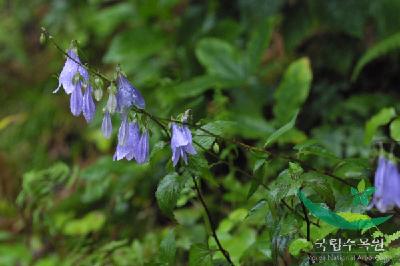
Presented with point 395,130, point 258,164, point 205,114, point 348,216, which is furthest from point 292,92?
point 348,216

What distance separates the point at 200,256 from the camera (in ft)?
6.20

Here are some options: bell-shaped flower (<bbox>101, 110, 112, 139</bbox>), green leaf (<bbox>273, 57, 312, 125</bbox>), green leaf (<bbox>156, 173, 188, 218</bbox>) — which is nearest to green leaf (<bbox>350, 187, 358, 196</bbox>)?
green leaf (<bbox>156, 173, 188, 218</bbox>)

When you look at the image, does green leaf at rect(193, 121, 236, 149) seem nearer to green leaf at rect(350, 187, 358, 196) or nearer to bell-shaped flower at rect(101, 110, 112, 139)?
bell-shaped flower at rect(101, 110, 112, 139)

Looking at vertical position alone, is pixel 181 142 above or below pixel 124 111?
below

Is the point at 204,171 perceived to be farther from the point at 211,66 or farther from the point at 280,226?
the point at 211,66

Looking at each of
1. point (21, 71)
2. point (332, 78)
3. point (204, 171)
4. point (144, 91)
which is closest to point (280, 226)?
point (204, 171)

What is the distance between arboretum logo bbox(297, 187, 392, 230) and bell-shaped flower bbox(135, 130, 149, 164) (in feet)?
1.47

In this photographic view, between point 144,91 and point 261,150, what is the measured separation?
5.87 ft

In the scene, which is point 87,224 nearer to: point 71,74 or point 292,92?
point 292,92

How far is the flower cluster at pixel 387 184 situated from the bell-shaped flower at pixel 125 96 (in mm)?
690

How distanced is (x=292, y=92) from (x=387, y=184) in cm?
132

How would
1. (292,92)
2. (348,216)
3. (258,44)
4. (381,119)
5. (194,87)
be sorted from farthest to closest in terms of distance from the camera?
(258,44) → (194,87) → (292,92) → (381,119) → (348,216)

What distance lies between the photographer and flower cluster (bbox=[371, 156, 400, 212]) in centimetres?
157

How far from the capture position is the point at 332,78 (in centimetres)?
369
